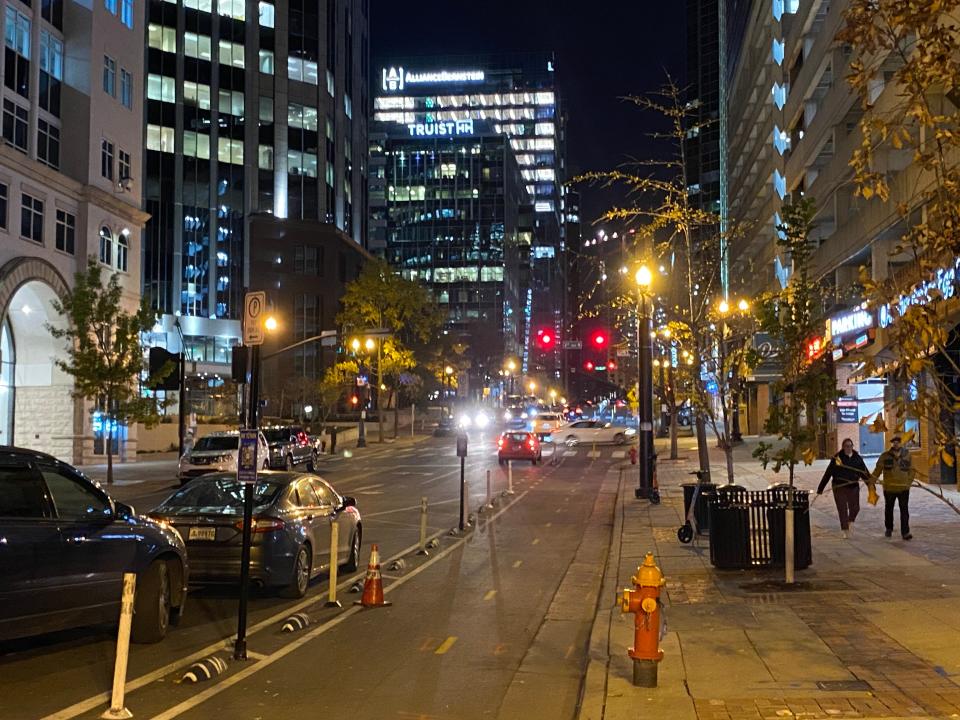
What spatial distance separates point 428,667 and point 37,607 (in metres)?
3.12

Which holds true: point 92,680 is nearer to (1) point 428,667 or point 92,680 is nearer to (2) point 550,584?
(1) point 428,667

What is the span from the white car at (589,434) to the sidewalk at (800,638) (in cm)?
3997

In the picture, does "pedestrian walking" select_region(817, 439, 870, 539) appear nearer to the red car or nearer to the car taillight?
the car taillight

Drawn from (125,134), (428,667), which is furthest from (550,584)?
(125,134)

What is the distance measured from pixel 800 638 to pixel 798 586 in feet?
8.83

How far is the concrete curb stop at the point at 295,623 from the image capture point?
932 centimetres

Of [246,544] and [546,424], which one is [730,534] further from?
[546,424]

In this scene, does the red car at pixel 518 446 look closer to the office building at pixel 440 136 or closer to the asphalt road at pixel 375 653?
the asphalt road at pixel 375 653

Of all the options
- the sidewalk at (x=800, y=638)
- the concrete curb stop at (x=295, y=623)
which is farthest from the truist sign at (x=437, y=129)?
→ the concrete curb stop at (x=295, y=623)

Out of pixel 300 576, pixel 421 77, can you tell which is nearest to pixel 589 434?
pixel 300 576

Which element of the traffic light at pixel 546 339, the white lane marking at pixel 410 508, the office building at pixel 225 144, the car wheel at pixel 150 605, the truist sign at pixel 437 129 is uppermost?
the truist sign at pixel 437 129

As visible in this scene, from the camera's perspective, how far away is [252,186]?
76375 millimetres

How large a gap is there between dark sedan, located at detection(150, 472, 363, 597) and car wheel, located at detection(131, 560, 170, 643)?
1771 millimetres

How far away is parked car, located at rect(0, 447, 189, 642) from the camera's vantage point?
7.07 metres
